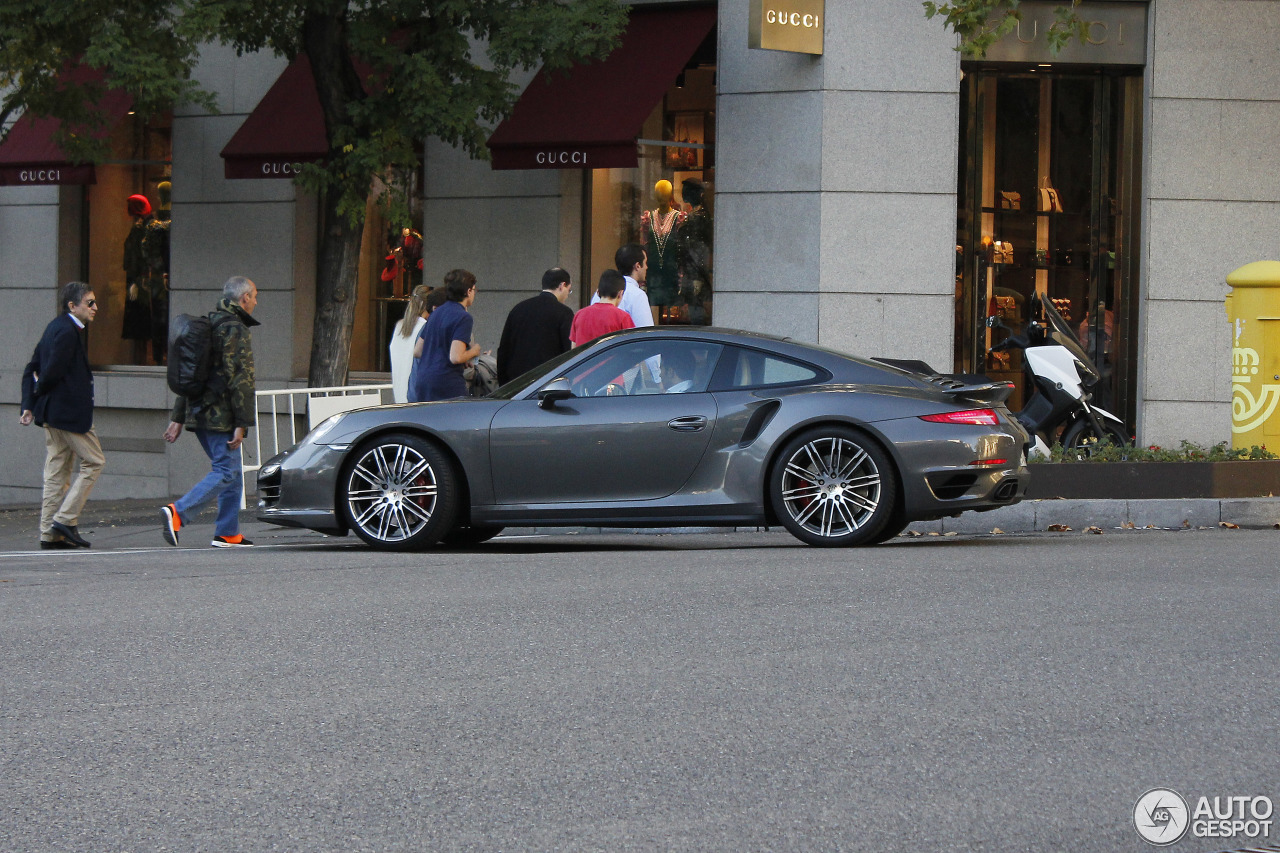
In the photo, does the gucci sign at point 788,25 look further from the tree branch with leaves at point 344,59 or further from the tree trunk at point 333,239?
the tree trunk at point 333,239

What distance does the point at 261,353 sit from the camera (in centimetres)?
1764

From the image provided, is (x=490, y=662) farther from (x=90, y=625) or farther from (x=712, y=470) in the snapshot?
(x=712, y=470)

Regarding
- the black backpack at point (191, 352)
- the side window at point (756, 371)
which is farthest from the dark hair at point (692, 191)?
the side window at point (756, 371)

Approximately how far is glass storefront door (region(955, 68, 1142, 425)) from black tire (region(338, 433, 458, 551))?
8.08 m

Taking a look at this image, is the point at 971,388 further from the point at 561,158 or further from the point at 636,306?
the point at 561,158

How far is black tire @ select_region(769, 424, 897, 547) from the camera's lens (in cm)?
889

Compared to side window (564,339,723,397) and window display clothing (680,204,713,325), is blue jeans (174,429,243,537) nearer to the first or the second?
side window (564,339,723,397)

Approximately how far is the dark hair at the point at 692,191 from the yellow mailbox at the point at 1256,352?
223 inches

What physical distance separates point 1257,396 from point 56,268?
13190 mm

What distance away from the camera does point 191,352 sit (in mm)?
10359

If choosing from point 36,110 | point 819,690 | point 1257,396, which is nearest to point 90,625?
point 819,690

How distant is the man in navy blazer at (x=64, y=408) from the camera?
1096cm

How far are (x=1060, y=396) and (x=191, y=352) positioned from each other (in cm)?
633

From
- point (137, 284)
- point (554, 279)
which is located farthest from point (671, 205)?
point (137, 284)
